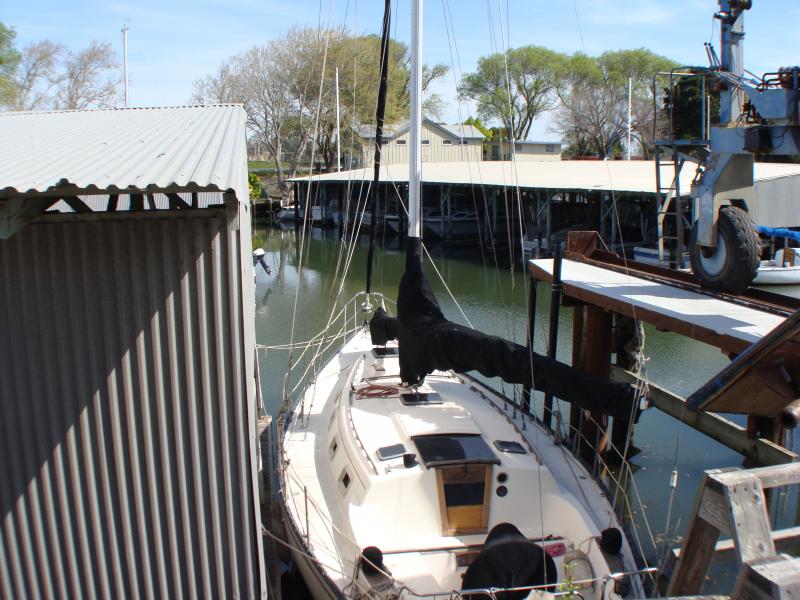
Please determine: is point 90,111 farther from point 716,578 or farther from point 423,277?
point 716,578

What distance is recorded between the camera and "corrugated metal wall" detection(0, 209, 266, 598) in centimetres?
491

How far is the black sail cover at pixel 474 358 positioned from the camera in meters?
7.78

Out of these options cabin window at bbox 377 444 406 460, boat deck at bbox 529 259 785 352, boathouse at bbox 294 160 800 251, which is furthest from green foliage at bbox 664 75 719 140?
boathouse at bbox 294 160 800 251

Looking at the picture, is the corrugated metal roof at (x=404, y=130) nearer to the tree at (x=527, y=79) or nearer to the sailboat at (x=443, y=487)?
the tree at (x=527, y=79)

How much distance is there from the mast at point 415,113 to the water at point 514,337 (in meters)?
1.88

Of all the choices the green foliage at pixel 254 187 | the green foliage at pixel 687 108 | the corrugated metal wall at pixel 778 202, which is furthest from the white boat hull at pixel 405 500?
the green foliage at pixel 254 187

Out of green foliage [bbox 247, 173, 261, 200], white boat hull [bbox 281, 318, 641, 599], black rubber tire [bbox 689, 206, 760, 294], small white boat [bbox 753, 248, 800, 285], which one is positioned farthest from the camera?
green foliage [bbox 247, 173, 261, 200]

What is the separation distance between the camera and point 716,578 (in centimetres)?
864

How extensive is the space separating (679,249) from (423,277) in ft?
14.9

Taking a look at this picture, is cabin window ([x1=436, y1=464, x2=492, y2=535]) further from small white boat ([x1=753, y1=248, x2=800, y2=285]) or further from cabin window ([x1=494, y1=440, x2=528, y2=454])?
small white boat ([x1=753, y1=248, x2=800, y2=285])

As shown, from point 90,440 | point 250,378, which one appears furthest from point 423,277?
point 90,440

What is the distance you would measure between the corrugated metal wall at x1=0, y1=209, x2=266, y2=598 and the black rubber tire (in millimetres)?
7461

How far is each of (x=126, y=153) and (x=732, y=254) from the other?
802 cm

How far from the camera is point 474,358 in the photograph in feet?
27.6
